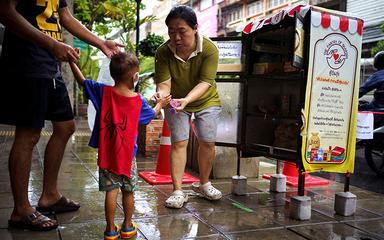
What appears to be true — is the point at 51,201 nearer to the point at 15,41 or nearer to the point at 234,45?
the point at 15,41

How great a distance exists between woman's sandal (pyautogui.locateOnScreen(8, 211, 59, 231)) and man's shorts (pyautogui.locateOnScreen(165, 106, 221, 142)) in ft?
4.31

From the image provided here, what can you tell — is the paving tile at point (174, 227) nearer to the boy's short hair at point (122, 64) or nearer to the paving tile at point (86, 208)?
the paving tile at point (86, 208)

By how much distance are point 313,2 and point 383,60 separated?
1562 centimetres

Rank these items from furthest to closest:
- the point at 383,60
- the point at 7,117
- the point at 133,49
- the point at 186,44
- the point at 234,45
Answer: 1. the point at 133,49
2. the point at 383,60
3. the point at 234,45
4. the point at 186,44
5. the point at 7,117

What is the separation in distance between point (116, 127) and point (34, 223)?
0.94m

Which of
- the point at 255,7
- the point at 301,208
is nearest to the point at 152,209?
the point at 301,208

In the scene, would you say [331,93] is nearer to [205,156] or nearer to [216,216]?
[205,156]

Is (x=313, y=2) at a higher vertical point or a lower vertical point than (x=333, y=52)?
higher

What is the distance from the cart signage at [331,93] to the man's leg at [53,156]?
195cm

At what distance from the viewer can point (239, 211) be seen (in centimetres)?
352

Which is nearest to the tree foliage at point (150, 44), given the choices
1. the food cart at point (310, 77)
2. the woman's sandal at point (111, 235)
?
the food cart at point (310, 77)

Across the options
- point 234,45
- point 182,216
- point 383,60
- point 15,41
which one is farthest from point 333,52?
point 383,60

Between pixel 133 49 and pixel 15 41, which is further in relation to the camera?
pixel 133 49

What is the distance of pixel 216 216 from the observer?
3.34 m
